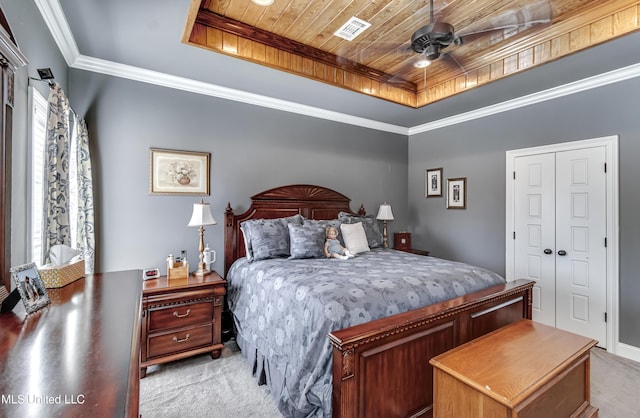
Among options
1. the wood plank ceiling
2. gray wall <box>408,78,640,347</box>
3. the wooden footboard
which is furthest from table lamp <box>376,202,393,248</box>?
the wooden footboard

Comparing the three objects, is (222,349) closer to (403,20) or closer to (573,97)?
(403,20)

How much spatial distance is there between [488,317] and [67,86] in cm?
410

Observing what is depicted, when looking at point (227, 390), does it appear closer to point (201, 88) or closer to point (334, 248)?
point (334, 248)

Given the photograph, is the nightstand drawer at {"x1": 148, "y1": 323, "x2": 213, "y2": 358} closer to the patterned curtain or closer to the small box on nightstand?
the patterned curtain

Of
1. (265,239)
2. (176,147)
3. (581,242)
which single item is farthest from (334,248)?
(581,242)

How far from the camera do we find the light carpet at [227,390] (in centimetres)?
210

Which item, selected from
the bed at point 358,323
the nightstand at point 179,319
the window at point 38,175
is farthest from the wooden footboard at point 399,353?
the window at point 38,175

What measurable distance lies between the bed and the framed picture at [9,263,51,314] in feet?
4.15

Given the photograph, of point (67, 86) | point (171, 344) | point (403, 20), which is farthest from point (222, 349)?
point (403, 20)

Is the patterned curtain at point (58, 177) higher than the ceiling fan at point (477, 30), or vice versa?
the ceiling fan at point (477, 30)

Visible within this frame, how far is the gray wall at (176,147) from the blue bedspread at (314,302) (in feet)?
3.15

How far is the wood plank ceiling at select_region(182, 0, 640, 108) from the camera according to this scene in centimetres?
232

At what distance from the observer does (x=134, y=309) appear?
1273 mm

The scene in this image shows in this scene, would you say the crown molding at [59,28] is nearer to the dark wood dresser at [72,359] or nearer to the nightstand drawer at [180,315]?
the dark wood dresser at [72,359]
